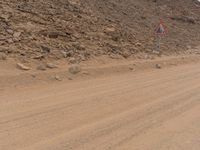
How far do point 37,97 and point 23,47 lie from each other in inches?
207

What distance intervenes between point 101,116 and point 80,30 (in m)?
11.0

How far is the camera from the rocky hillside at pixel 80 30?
622 inches

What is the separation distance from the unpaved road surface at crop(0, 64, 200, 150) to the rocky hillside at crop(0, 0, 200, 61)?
3504mm

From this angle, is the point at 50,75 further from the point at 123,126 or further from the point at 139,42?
the point at 139,42

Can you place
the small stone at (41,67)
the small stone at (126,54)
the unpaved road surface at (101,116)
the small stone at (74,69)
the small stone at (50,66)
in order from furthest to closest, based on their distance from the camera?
1. the small stone at (126,54)
2. the small stone at (50,66)
3. the small stone at (74,69)
4. the small stone at (41,67)
5. the unpaved road surface at (101,116)

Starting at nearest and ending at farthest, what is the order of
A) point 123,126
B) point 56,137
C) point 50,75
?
point 56,137, point 123,126, point 50,75

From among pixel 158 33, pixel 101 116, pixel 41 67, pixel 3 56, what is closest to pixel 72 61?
pixel 41 67

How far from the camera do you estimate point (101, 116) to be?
8547 millimetres

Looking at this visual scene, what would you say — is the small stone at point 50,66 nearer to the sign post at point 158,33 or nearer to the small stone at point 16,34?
the small stone at point 16,34

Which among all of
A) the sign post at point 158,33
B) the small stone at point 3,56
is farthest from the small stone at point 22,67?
the sign post at point 158,33

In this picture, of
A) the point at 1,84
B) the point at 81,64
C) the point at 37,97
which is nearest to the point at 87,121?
the point at 37,97

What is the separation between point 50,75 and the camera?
13.2 m

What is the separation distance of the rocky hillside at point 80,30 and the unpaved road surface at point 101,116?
138 inches

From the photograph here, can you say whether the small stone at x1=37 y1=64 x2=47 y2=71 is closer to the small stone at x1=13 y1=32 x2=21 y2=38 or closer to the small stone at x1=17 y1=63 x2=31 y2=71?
the small stone at x1=17 y1=63 x2=31 y2=71
